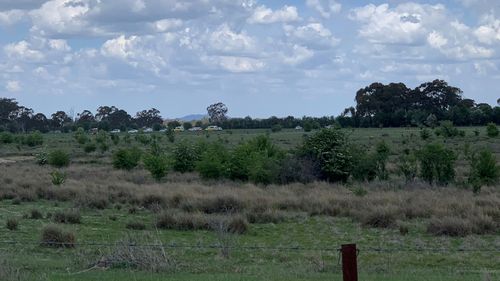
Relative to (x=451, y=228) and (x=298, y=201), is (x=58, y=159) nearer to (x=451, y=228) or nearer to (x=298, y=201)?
(x=298, y=201)

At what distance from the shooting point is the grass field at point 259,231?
1605 centimetres

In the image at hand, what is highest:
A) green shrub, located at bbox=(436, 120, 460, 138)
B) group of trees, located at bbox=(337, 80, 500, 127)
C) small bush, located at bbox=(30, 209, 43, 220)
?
group of trees, located at bbox=(337, 80, 500, 127)

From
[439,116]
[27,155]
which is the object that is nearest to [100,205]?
[27,155]

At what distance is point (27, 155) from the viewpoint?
3479 inches

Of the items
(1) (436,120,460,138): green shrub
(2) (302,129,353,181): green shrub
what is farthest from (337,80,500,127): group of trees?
(2) (302,129,353,181): green shrub

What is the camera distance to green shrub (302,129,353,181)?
4959 centimetres

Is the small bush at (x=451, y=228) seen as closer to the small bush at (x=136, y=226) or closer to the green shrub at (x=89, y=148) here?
the small bush at (x=136, y=226)

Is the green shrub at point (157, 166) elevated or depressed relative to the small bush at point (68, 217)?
elevated

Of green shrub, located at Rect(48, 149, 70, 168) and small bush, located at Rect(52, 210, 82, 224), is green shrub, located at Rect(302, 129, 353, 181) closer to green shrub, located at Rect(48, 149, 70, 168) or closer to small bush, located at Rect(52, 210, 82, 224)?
small bush, located at Rect(52, 210, 82, 224)

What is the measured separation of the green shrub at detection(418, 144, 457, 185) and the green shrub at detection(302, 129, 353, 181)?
5.32m

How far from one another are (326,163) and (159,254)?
33.6m

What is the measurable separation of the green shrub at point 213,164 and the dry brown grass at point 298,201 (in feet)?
10.7

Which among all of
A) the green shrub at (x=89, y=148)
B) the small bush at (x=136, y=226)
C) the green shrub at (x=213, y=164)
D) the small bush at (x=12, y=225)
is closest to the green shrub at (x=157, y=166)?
the green shrub at (x=213, y=164)

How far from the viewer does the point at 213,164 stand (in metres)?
51.4
